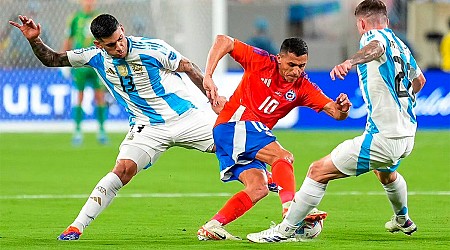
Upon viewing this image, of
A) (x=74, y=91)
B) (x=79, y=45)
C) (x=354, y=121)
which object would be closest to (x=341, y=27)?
(x=354, y=121)

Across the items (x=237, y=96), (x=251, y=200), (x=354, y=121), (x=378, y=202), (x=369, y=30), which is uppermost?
(x=369, y=30)

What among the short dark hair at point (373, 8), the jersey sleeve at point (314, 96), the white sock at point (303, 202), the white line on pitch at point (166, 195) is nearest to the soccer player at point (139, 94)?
the jersey sleeve at point (314, 96)

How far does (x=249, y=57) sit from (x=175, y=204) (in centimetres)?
311

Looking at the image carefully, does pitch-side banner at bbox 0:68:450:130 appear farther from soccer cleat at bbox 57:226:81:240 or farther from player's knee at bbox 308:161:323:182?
player's knee at bbox 308:161:323:182

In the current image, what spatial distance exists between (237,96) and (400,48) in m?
1.37

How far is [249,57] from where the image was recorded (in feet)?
29.7

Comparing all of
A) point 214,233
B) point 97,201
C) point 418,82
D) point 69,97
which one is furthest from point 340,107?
point 69,97

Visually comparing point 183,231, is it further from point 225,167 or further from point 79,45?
point 79,45

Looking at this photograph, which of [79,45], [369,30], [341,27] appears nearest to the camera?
[369,30]

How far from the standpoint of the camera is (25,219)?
10.5m

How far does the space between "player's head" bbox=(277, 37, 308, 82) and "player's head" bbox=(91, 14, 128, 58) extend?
49.4 inches

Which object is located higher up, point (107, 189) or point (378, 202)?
point (107, 189)

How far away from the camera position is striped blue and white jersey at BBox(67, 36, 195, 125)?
9.45m

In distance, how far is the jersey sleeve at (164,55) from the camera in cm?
955
